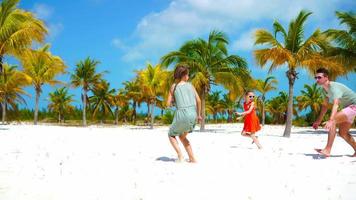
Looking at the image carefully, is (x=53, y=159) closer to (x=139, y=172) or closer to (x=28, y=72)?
(x=139, y=172)

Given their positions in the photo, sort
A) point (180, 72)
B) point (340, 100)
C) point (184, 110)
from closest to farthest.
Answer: point (184, 110), point (180, 72), point (340, 100)

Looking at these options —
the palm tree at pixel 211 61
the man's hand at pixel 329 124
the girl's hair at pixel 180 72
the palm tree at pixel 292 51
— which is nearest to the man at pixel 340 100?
the man's hand at pixel 329 124

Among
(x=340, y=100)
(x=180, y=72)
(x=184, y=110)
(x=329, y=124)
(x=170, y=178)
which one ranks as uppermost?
(x=180, y=72)

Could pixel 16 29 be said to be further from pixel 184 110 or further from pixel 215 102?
pixel 215 102

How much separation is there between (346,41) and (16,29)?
1701 centimetres

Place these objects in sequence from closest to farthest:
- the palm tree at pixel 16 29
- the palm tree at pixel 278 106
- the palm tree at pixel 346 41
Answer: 1. the palm tree at pixel 16 29
2. the palm tree at pixel 346 41
3. the palm tree at pixel 278 106

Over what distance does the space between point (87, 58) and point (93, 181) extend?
127 ft

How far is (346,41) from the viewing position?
897 inches

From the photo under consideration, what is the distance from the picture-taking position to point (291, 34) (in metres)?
19.9

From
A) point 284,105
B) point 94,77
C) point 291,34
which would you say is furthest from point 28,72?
point 284,105

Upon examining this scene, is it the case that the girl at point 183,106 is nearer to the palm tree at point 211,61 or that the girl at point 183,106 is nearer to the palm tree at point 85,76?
the palm tree at point 211,61

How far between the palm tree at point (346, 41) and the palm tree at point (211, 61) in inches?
198

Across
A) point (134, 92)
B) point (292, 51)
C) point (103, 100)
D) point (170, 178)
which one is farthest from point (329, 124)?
point (103, 100)

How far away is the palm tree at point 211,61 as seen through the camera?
2397cm
